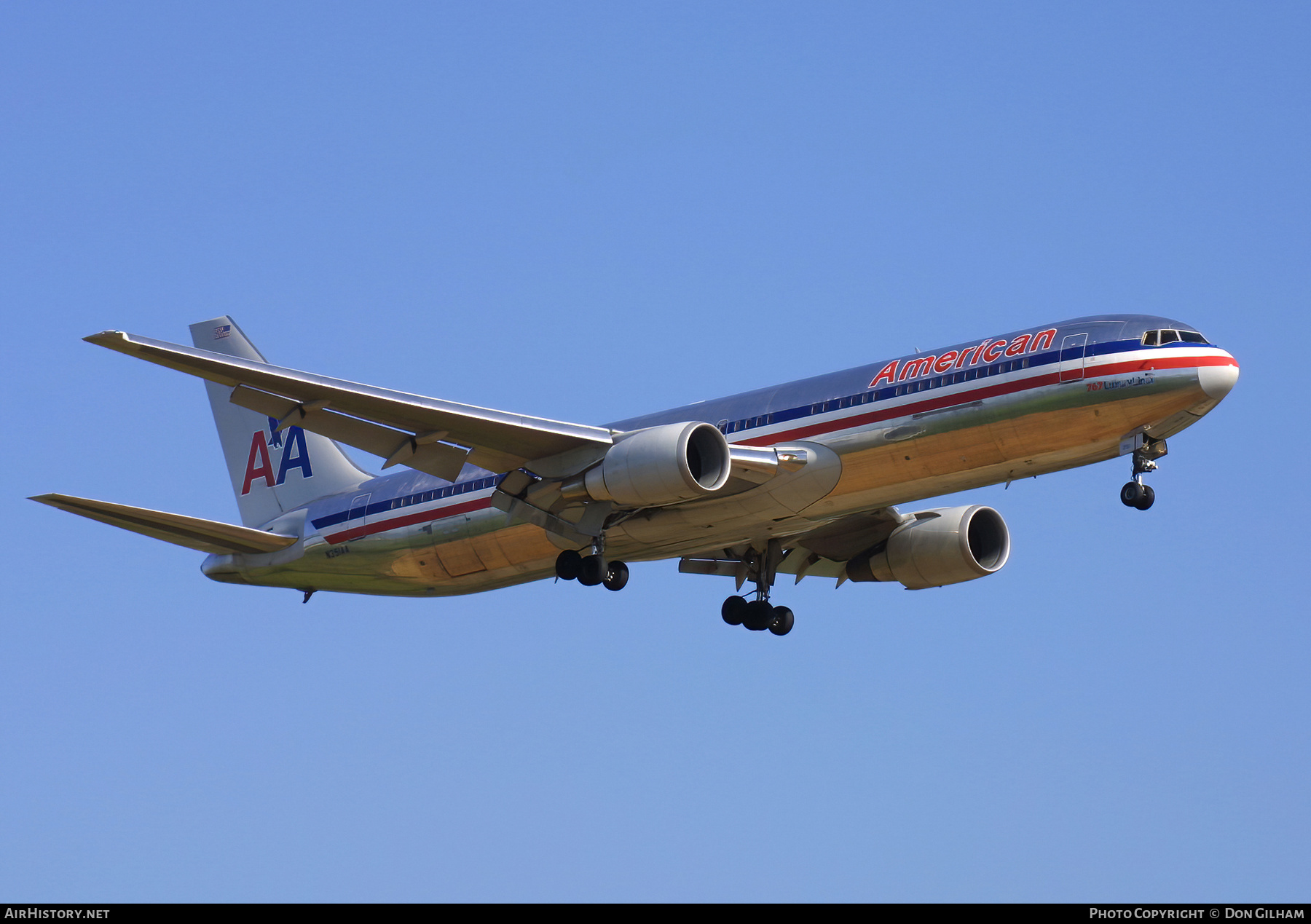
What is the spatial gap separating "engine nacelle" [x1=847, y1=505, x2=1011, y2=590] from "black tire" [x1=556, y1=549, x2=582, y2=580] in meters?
8.67

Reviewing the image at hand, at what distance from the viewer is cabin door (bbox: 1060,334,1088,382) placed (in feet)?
105

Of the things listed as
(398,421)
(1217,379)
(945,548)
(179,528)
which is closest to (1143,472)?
(1217,379)

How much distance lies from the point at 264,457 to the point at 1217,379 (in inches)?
998

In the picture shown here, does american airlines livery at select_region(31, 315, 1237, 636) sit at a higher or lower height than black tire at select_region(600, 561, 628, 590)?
higher

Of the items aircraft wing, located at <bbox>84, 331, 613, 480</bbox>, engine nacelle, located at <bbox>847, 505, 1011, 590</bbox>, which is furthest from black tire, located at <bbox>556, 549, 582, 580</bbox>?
engine nacelle, located at <bbox>847, 505, 1011, 590</bbox>

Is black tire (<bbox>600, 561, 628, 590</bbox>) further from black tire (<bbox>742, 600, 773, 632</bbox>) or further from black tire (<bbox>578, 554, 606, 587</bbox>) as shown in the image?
black tire (<bbox>742, 600, 773, 632</bbox>)

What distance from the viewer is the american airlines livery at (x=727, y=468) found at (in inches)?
1267

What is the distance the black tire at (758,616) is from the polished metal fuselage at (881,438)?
3075 mm

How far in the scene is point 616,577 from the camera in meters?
36.6

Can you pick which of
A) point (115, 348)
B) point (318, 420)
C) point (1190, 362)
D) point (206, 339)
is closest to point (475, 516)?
point (318, 420)

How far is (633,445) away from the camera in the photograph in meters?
34.0

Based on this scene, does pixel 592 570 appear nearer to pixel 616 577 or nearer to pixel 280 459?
pixel 616 577

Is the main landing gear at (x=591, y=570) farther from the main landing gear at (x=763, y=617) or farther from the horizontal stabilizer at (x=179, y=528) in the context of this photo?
the horizontal stabilizer at (x=179, y=528)

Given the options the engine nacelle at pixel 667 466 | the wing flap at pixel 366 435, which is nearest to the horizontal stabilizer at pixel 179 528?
the wing flap at pixel 366 435
